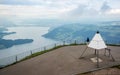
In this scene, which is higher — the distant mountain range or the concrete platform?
the distant mountain range

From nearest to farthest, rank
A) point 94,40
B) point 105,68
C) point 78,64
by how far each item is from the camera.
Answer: point 105,68
point 78,64
point 94,40

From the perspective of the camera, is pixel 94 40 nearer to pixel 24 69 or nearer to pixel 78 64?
pixel 78 64

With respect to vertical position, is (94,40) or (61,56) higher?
(94,40)

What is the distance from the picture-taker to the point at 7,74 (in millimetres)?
14539

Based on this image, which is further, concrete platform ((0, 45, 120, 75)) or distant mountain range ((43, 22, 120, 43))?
distant mountain range ((43, 22, 120, 43))

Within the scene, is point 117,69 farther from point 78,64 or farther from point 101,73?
point 78,64

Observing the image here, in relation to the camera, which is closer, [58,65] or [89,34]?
[58,65]

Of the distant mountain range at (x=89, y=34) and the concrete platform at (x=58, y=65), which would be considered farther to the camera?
the distant mountain range at (x=89, y=34)

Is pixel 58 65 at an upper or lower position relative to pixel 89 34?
lower

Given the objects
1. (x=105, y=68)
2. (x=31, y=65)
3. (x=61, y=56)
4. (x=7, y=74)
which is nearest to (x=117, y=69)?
(x=105, y=68)

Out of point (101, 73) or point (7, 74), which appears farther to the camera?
point (7, 74)

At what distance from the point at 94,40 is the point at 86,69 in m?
3.92

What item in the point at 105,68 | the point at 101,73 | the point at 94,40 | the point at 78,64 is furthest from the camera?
the point at 94,40

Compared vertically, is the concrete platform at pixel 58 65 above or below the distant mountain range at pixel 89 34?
below
